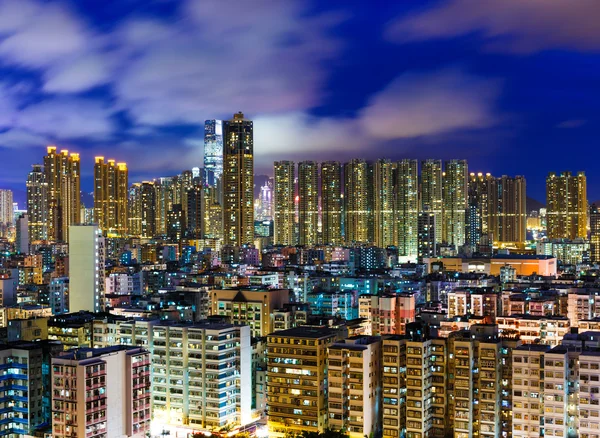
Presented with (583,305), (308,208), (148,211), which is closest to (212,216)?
(308,208)

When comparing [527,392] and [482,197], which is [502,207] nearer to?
[482,197]

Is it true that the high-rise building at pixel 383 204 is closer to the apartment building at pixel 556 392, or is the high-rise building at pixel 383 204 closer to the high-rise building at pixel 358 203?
the high-rise building at pixel 358 203

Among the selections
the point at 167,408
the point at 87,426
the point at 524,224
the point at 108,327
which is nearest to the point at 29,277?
the point at 108,327

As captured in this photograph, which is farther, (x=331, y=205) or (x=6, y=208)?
(x=6, y=208)

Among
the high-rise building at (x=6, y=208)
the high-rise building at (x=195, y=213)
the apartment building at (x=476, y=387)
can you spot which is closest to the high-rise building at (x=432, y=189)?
the high-rise building at (x=195, y=213)

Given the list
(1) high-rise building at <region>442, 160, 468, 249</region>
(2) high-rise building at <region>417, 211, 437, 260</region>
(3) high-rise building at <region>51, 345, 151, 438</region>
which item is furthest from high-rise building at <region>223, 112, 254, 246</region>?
(3) high-rise building at <region>51, 345, 151, 438</region>

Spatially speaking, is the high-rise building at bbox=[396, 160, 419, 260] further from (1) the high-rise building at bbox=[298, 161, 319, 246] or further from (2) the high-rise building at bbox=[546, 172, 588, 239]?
(2) the high-rise building at bbox=[546, 172, 588, 239]
